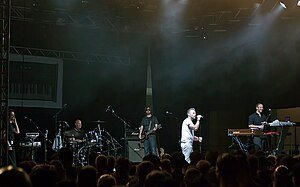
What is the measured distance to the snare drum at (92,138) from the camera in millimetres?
14641

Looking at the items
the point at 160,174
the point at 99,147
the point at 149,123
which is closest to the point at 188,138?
the point at 149,123

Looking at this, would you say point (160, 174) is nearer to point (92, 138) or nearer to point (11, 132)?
point (11, 132)

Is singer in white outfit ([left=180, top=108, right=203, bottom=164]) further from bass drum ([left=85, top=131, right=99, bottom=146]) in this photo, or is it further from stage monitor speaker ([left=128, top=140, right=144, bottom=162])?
bass drum ([left=85, top=131, right=99, bottom=146])

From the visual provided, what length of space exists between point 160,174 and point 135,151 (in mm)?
12058

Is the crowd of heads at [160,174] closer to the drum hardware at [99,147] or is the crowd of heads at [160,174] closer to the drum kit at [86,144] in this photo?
the drum kit at [86,144]

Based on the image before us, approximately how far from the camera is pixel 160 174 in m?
3.23

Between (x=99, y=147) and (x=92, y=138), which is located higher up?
(x=92, y=138)

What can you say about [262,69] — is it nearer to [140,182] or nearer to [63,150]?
[63,150]

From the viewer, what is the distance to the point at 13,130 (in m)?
11.6

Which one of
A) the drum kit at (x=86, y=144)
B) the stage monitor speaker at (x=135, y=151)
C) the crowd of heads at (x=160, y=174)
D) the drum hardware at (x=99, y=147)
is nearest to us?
the crowd of heads at (x=160, y=174)

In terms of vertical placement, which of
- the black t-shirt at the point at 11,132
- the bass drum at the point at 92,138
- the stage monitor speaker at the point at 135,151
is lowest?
the stage monitor speaker at the point at 135,151

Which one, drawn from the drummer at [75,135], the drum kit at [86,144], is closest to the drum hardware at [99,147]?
the drum kit at [86,144]

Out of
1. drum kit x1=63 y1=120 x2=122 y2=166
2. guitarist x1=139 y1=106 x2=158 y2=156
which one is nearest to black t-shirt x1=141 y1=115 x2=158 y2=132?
guitarist x1=139 y1=106 x2=158 y2=156

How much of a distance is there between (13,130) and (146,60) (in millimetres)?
6926
